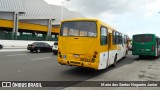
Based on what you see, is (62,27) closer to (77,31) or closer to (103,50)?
(77,31)

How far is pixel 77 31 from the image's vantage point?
34.9ft

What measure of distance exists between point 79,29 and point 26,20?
1577 inches

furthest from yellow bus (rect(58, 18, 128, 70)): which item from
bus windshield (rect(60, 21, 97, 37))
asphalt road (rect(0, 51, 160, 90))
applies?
asphalt road (rect(0, 51, 160, 90))

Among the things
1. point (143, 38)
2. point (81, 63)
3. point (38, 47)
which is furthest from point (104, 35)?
point (38, 47)

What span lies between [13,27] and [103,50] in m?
37.1

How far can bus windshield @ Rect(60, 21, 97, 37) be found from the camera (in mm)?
10375

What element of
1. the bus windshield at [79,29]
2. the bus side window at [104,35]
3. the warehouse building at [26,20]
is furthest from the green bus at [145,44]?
the warehouse building at [26,20]

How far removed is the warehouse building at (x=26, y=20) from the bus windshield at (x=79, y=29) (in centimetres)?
2632

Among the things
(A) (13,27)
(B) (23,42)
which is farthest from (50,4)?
(B) (23,42)

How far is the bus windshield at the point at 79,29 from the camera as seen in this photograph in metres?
10.4

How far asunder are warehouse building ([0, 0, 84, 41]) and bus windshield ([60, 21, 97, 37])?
86.4ft

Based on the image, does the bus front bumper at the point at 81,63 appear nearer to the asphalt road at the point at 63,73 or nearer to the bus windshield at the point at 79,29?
the asphalt road at the point at 63,73

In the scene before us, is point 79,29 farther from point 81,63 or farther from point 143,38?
point 143,38

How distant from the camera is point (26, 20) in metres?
48.3
